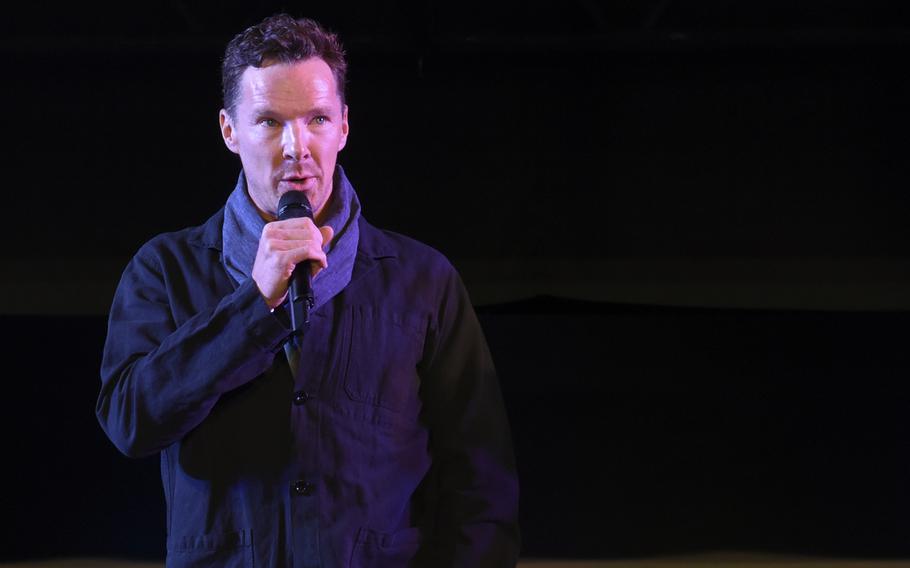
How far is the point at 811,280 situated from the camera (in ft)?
10.6

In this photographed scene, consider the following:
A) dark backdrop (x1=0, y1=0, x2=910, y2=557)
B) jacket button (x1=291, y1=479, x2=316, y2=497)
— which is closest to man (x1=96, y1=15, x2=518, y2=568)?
jacket button (x1=291, y1=479, x2=316, y2=497)

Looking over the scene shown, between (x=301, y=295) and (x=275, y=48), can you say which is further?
(x=275, y=48)

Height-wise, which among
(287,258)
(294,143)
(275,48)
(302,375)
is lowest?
(302,375)

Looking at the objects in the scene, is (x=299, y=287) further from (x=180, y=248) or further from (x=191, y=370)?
(x=180, y=248)

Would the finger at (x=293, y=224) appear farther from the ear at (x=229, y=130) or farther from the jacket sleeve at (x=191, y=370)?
the ear at (x=229, y=130)

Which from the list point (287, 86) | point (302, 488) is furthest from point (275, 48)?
point (302, 488)

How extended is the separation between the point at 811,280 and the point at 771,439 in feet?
1.63

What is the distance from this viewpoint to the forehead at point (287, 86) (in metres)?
1.29

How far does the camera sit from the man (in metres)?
1.18

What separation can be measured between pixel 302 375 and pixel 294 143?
269mm

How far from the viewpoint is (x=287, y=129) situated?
4.20 ft

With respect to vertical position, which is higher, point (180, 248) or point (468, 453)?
point (180, 248)

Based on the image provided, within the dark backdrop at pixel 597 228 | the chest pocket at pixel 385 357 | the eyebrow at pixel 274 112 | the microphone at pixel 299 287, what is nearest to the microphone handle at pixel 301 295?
the microphone at pixel 299 287

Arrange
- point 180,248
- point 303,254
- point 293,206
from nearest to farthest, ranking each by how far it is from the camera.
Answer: point 303,254
point 293,206
point 180,248
